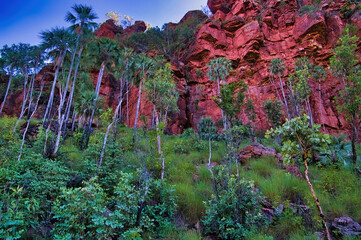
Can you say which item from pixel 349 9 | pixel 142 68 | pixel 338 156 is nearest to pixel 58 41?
pixel 142 68

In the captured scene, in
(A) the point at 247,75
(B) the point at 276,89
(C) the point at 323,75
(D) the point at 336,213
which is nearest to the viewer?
(D) the point at 336,213

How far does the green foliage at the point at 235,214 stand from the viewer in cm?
634

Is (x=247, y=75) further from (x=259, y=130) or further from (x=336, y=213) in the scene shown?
(x=336, y=213)

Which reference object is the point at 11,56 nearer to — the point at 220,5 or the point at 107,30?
the point at 107,30

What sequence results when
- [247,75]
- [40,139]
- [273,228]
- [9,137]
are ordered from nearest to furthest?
1. [273,228]
2. [9,137]
3. [40,139]
4. [247,75]

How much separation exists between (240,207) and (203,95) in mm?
30662

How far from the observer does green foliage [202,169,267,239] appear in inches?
250

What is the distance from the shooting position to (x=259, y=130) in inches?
1160

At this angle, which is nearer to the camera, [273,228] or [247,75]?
[273,228]

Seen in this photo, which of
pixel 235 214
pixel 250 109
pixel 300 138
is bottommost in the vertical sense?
pixel 235 214

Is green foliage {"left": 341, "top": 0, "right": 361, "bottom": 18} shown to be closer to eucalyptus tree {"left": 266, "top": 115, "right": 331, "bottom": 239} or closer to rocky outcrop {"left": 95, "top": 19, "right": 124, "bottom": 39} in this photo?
eucalyptus tree {"left": 266, "top": 115, "right": 331, "bottom": 239}

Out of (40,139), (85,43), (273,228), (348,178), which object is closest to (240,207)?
(273,228)

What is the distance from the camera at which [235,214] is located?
6777mm

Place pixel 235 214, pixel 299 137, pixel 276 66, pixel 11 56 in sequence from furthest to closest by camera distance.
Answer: pixel 276 66
pixel 11 56
pixel 235 214
pixel 299 137
